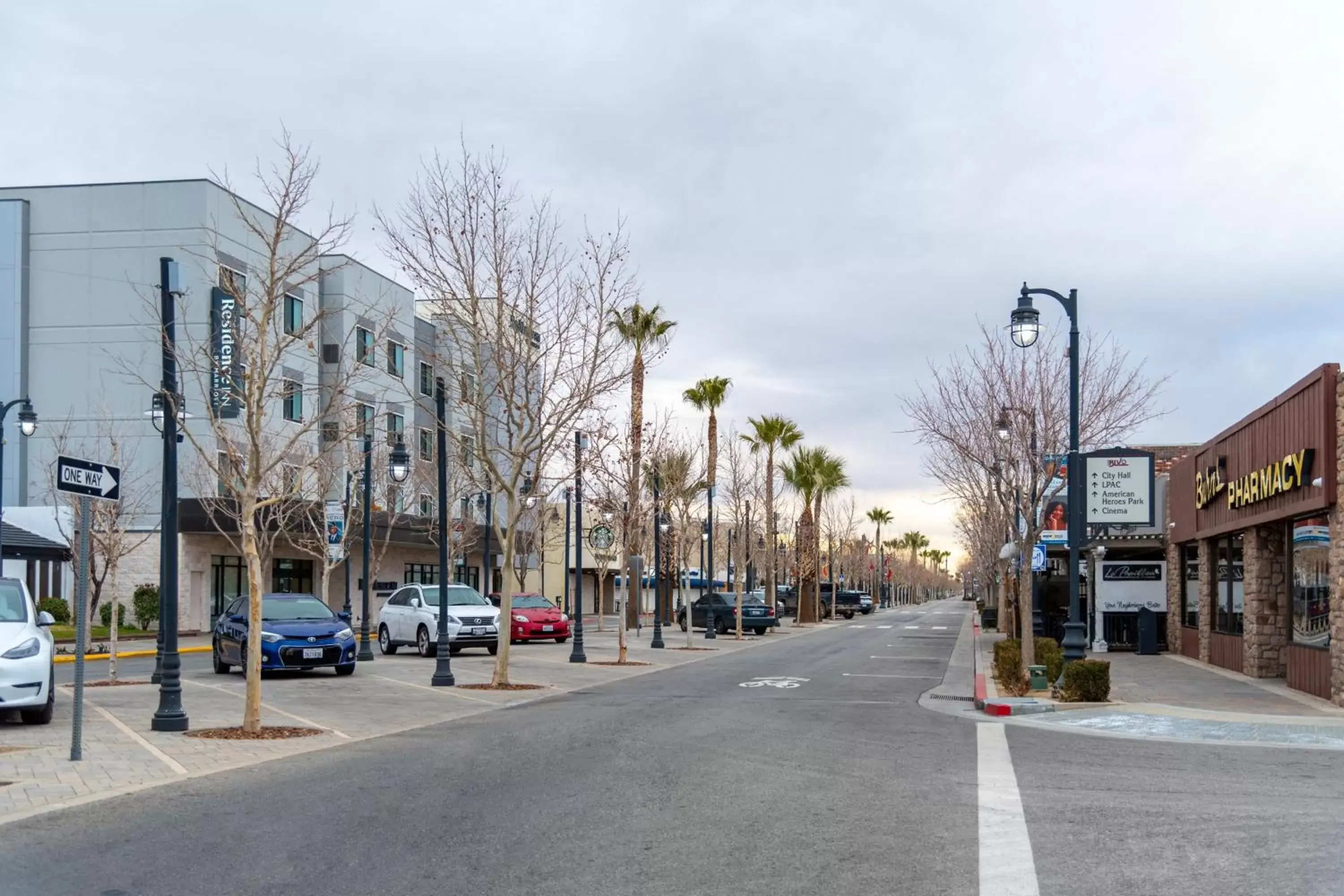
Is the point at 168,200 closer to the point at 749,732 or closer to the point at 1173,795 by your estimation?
the point at 749,732

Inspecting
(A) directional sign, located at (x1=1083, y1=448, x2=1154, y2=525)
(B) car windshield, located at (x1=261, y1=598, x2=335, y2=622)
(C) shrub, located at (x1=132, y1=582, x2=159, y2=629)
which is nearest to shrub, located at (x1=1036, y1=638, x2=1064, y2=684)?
(A) directional sign, located at (x1=1083, y1=448, x2=1154, y2=525)

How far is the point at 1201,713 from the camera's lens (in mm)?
17125

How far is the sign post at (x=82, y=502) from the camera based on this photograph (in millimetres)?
11445

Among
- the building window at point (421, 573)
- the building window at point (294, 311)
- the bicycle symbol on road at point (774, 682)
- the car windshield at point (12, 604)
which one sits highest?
the building window at point (294, 311)

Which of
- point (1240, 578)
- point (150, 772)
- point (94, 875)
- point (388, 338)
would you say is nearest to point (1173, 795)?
point (94, 875)

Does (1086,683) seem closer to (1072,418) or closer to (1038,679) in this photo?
(1038,679)

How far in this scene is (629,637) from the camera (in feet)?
149

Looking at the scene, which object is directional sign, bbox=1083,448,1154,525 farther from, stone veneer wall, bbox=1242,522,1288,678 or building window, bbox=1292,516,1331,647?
stone veneer wall, bbox=1242,522,1288,678

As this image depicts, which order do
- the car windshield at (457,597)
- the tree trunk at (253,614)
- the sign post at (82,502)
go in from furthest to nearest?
the car windshield at (457,597) → the tree trunk at (253,614) → the sign post at (82,502)

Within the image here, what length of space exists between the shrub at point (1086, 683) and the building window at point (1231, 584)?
350 inches

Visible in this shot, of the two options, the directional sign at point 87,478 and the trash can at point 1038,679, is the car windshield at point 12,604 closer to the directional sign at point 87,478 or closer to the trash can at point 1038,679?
the directional sign at point 87,478

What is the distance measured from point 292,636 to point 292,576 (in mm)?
29125

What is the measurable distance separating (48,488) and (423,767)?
3389 cm

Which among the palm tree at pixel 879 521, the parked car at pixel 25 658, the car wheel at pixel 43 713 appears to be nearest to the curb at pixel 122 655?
the car wheel at pixel 43 713
